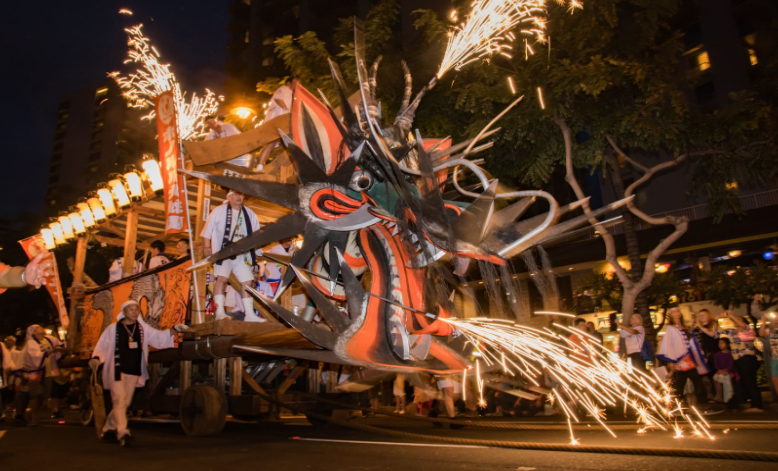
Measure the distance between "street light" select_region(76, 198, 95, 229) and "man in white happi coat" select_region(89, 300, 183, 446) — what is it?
15.1 ft

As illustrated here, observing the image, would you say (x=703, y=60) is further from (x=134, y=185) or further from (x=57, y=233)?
(x=57, y=233)

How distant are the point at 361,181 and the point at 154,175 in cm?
535

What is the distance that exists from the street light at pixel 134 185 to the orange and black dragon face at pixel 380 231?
17.0ft

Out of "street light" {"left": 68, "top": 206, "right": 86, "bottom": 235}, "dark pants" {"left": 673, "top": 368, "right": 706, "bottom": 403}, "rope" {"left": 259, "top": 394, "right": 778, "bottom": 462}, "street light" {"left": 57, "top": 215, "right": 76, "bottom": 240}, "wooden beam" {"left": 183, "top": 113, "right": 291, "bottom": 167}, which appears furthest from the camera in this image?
→ "street light" {"left": 57, "top": 215, "right": 76, "bottom": 240}

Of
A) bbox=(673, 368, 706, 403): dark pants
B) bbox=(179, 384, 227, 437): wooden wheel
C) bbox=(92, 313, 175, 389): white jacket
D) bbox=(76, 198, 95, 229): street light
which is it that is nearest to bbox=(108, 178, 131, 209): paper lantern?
bbox=(76, 198, 95, 229): street light

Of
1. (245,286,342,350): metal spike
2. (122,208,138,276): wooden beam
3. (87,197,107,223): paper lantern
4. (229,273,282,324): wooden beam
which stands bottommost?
(245,286,342,350): metal spike

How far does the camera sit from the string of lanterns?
962cm

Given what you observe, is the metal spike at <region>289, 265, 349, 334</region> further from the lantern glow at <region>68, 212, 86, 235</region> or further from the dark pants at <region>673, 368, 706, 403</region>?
the lantern glow at <region>68, 212, 86, 235</region>

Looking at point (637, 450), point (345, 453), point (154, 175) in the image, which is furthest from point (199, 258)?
point (637, 450)

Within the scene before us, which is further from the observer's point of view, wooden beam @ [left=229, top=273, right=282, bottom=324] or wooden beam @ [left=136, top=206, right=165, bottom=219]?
wooden beam @ [left=136, top=206, right=165, bottom=219]

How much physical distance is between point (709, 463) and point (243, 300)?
A: 549cm

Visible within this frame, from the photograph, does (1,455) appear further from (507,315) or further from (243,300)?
(507,315)

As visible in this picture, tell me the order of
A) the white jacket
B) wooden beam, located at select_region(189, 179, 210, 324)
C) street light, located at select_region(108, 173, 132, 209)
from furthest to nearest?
street light, located at select_region(108, 173, 132, 209) → wooden beam, located at select_region(189, 179, 210, 324) → the white jacket

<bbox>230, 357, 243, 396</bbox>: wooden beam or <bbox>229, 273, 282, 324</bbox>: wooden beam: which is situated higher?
<bbox>229, 273, 282, 324</bbox>: wooden beam
